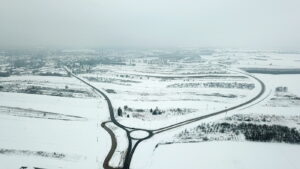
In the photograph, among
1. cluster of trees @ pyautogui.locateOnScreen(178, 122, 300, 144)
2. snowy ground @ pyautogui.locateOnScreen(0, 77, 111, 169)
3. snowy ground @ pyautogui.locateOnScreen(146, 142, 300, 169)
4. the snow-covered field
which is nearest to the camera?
snowy ground @ pyautogui.locateOnScreen(146, 142, 300, 169)

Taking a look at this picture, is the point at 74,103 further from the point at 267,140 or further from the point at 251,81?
the point at 251,81

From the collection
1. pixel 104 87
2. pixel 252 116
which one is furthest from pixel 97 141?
pixel 104 87

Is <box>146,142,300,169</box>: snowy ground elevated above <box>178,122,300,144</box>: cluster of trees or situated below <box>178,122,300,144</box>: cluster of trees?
below

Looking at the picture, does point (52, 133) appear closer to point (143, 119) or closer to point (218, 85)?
point (143, 119)

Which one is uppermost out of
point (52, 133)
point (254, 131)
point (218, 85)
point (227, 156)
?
point (218, 85)

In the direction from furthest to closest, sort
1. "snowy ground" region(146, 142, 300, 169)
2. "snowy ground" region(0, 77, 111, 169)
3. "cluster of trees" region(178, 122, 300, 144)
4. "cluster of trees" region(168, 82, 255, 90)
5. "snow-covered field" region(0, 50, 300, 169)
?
"cluster of trees" region(168, 82, 255, 90) → "cluster of trees" region(178, 122, 300, 144) → "snow-covered field" region(0, 50, 300, 169) → "snowy ground" region(0, 77, 111, 169) → "snowy ground" region(146, 142, 300, 169)

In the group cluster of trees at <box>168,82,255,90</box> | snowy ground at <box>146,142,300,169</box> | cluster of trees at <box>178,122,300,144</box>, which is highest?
cluster of trees at <box>168,82,255,90</box>

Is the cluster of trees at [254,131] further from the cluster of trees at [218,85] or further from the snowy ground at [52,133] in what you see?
the cluster of trees at [218,85]

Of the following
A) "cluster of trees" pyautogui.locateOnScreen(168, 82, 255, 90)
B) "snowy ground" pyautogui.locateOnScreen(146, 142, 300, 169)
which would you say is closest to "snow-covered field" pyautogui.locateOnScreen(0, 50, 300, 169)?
"snowy ground" pyautogui.locateOnScreen(146, 142, 300, 169)

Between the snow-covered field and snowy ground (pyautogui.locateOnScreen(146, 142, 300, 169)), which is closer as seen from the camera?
snowy ground (pyautogui.locateOnScreen(146, 142, 300, 169))

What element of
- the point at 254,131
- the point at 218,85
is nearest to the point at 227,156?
the point at 254,131

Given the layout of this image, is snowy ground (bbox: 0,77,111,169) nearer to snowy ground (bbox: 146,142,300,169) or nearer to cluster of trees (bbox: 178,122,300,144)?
snowy ground (bbox: 146,142,300,169)
